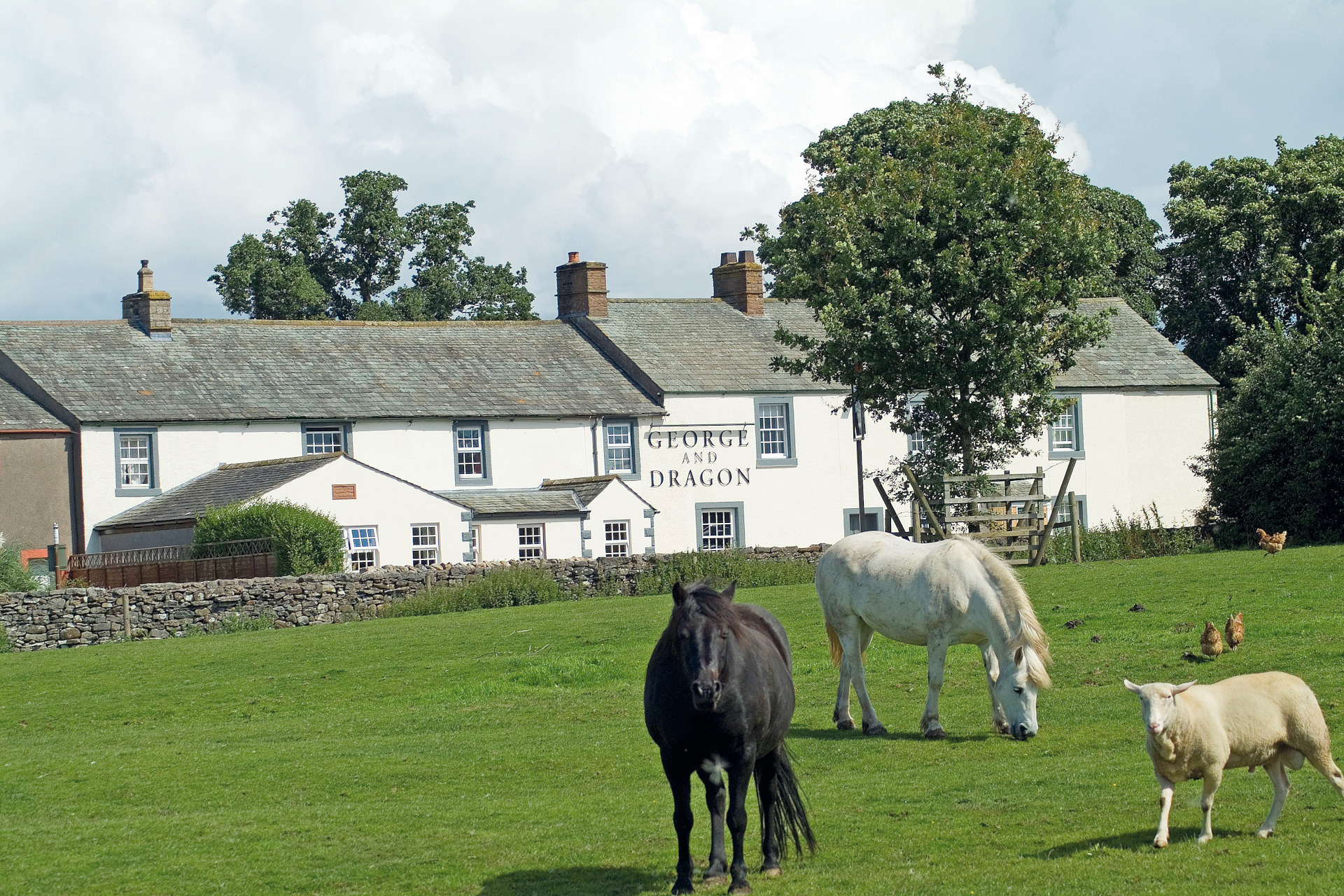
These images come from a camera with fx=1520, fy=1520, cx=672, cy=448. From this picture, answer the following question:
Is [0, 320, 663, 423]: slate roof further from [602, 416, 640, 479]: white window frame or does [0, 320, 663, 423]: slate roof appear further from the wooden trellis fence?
the wooden trellis fence

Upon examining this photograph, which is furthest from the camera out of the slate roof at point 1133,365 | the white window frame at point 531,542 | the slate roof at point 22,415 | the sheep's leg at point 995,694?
the slate roof at point 1133,365

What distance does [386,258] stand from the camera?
247 ft

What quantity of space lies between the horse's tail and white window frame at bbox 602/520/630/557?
1397 inches

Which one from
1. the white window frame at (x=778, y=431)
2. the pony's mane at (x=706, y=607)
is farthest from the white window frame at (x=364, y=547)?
the pony's mane at (x=706, y=607)

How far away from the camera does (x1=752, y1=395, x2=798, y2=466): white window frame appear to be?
52.0 meters

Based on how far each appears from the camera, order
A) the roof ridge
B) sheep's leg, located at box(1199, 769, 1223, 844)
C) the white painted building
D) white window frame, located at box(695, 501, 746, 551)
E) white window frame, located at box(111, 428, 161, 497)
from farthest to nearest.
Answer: white window frame, located at box(695, 501, 746, 551)
the white painted building
white window frame, located at box(111, 428, 161, 497)
the roof ridge
sheep's leg, located at box(1199, 769, 1223, 844)

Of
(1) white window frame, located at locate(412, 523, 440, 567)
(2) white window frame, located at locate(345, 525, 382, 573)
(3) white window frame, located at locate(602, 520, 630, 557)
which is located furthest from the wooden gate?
(3) white window frame, located at locate(602, 520, 630, 557)

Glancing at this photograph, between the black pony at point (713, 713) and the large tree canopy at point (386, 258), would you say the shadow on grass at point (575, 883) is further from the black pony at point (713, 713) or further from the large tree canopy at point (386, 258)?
the large tree canopy at point (386, 258)

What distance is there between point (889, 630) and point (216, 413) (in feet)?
108

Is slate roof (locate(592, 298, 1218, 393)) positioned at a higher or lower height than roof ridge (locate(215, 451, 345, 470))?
higher

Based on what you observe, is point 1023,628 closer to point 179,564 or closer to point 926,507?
point 926,507

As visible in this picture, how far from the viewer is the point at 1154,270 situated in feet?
226

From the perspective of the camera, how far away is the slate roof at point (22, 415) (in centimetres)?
4288

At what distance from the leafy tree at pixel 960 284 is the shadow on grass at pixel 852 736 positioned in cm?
2043
